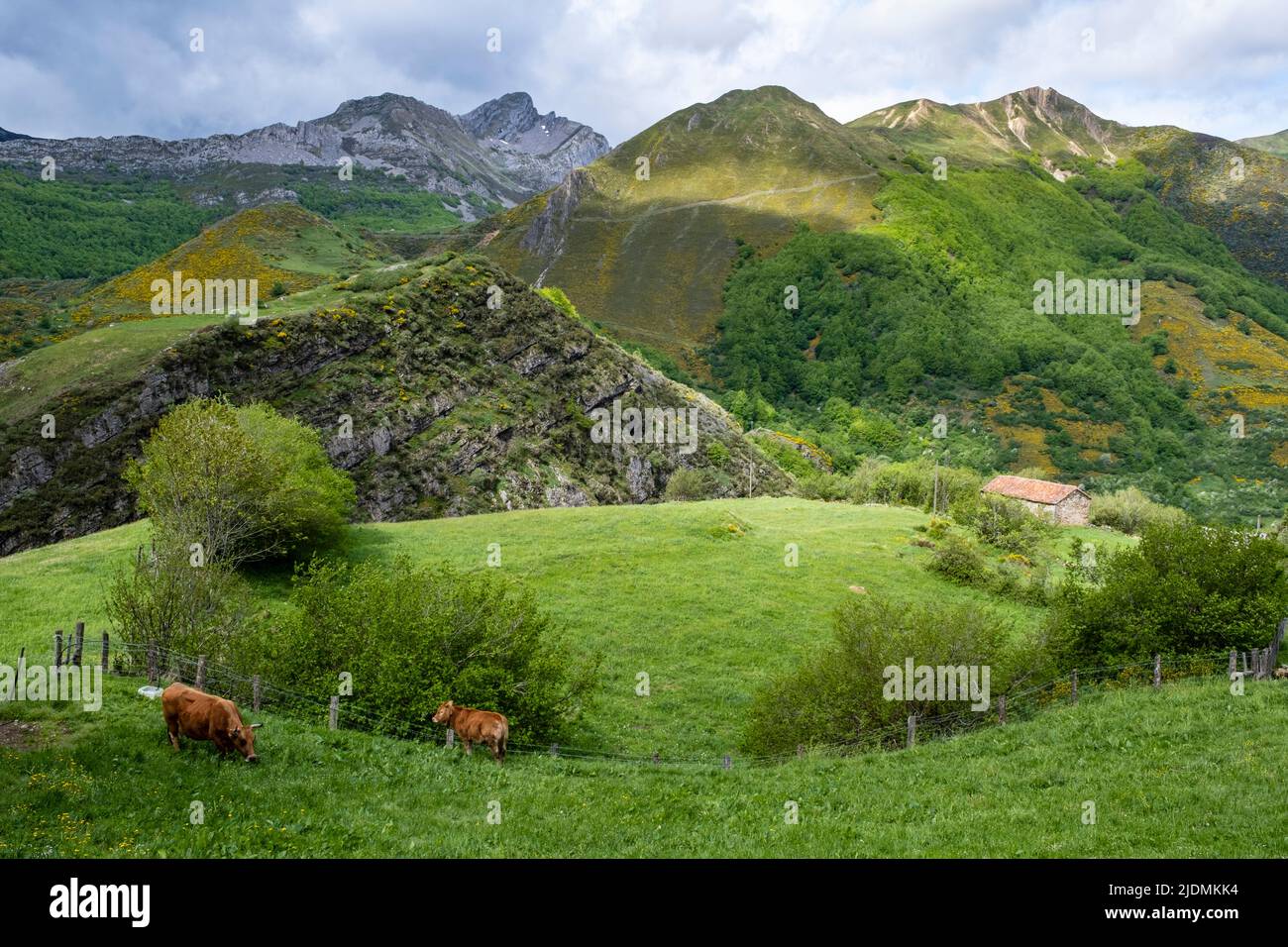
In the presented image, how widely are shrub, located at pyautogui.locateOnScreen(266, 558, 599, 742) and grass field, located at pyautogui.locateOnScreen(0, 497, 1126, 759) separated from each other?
511 cm

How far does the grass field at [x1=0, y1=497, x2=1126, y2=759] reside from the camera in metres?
33.4

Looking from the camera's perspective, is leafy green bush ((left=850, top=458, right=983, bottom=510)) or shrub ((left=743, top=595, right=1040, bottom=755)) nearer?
shrub ((left=743, top=595, right=1040, bottom=755))

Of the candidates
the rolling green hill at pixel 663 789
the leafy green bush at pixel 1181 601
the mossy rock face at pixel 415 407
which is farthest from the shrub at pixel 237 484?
the leafy green bush at pixel 1181 601

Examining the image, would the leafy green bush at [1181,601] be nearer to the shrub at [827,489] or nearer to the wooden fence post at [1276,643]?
the wooden fence post at [1276,643]

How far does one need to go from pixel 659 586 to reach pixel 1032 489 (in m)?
68.3

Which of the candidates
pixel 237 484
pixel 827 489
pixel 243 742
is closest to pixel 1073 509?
pixel 827 489

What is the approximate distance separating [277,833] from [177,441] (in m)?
26.4

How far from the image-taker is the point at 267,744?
54.8ft

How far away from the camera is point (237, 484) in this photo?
3625 cm

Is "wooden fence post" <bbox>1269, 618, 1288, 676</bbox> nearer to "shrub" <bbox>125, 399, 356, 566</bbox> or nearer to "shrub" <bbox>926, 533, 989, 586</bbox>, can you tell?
"shrub" <bbox>926, 533, 989, 586</bbox>

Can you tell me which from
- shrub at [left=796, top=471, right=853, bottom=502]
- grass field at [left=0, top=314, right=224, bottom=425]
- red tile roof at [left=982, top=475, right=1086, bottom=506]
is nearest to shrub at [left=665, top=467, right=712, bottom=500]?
shrub at [left=796, top=471, right=853, bottom=502]

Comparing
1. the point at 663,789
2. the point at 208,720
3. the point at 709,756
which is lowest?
the point at 709,756

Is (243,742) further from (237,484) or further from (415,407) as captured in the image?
(415,407)

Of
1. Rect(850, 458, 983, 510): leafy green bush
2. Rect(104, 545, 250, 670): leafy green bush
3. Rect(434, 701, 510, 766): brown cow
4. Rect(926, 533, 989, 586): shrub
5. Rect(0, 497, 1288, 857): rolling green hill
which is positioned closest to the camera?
Rect(0, 497, 1288, 857): rolling green hill
